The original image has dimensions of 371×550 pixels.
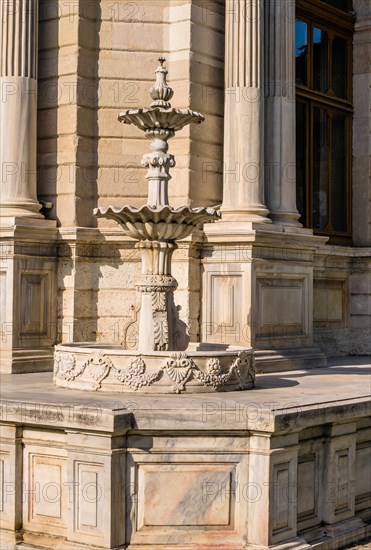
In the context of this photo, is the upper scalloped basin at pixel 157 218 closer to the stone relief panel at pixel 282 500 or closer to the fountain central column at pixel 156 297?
the fountain central column at pixel 156 297

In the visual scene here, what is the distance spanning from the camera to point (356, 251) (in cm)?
2044

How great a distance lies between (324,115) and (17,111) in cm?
708

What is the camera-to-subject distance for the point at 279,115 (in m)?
17.1

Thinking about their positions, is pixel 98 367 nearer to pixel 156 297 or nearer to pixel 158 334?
pixel 158 334

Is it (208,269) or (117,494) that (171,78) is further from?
(117,494)

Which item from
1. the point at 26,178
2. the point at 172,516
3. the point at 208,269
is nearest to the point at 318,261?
the point at 208,269

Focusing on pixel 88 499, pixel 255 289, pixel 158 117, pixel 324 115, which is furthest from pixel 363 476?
pixel 324 115

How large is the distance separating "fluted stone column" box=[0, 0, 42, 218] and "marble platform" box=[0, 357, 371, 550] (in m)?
5.94

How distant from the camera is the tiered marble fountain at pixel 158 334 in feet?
38.5

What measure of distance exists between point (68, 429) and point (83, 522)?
36.8 inches

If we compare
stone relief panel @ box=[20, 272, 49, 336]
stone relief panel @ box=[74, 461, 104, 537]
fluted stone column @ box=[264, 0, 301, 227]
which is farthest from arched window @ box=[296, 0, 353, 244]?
stone relief panel @ box=[74, 461, 104, 537]

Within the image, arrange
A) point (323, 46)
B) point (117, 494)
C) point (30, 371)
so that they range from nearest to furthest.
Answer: point (117, 494)
point (30, 371)
point (323, 46)

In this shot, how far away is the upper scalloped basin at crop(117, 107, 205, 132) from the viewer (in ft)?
42.1

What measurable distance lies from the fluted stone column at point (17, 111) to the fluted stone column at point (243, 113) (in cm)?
317
